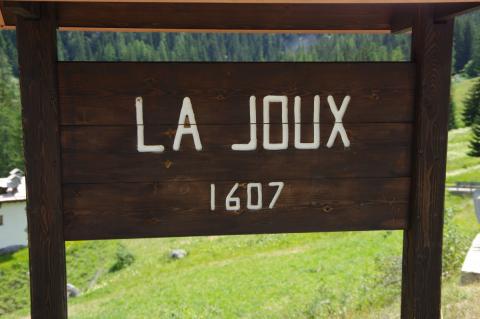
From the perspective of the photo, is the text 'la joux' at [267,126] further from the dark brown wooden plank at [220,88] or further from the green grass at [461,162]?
the green grass at [461,162]

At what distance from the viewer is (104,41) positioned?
12788 centimetres

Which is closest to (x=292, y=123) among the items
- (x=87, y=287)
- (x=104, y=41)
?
(x=87, y=287)

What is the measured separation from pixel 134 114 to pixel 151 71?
302mm

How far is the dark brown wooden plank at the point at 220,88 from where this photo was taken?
3203mm

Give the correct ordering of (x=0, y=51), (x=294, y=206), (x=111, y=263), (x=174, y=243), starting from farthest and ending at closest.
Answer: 1. (x=0, y=51)
2. (x=174, y=243)
3. (x=111, y=263)
4. (x=294, y=206)

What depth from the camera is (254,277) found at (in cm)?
2041

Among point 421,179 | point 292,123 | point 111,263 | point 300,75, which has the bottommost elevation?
point 111,263

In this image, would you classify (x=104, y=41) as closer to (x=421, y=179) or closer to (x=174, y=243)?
(x=174, y=243)

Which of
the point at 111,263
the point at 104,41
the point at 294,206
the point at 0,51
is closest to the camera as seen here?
the point at 294,206

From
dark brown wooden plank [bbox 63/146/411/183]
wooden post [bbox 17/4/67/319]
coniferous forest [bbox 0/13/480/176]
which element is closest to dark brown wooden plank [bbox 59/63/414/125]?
wooden post [bbox 17/4/67/319]

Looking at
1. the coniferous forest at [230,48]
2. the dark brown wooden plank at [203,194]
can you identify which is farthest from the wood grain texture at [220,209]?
the coniferous forest at [230,48]

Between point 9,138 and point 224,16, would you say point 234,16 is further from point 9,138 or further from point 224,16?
point 9,138

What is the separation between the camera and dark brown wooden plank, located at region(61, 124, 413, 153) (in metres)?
3.23

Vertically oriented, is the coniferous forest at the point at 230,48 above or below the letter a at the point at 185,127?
above
